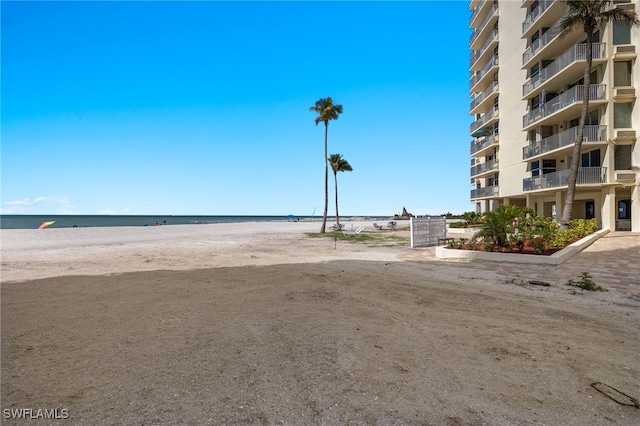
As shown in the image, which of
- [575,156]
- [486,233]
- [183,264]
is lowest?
[183,264]

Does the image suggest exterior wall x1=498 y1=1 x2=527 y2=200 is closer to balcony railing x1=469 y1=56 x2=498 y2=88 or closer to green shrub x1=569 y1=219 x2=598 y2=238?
balcony railing x1=469 y1=56 x2=498 y2=88

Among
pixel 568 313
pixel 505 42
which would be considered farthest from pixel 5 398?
pixel 505 42

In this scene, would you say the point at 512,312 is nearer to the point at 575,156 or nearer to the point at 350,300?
the point at 350,300

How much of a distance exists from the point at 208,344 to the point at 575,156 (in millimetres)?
23265

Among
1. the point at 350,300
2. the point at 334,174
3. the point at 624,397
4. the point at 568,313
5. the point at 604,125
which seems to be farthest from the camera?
the point at 334,174

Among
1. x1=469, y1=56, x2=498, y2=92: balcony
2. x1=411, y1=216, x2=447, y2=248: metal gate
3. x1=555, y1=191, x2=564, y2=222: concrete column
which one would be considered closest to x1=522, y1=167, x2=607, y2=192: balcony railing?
x1=555, y1=191, x2=564, y2=222: concrete column

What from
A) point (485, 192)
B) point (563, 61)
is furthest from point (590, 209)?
point (485, 192)

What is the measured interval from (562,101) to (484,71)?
16858mm

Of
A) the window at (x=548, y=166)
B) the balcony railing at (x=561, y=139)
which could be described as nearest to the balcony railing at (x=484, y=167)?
the balcony railing at (x=561, y=139)

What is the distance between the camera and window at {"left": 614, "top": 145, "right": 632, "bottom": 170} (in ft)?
72.6

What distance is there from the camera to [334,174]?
4284 cm

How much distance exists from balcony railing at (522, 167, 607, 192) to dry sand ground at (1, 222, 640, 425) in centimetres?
2005

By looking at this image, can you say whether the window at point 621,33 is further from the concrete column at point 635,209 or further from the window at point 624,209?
the window at point 624,209

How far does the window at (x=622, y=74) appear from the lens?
22375mm
